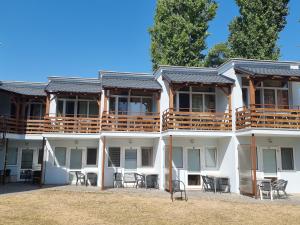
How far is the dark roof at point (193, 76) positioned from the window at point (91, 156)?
756cm

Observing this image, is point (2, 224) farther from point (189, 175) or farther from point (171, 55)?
point (171, 55)

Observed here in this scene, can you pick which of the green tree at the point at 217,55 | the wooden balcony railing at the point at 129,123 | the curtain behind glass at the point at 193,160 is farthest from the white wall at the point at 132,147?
the green tree at the point at 217,55

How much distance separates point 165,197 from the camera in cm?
1536

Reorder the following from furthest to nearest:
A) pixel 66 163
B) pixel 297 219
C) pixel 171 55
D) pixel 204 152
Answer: pixel 171 55, pixel 66 163, pixel 204 152, pixel 297 219

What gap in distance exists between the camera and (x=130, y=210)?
480 inches

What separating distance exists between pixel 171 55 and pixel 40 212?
25.3 meters

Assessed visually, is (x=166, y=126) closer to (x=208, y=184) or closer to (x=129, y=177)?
(x=208, y=184)

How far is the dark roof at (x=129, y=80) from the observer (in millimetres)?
19183

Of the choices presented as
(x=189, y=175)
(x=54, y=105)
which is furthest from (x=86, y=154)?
(x=189, y=175)

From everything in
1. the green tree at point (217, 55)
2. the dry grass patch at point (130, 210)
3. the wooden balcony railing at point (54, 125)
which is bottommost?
the dry grass patch at point (130, 210)

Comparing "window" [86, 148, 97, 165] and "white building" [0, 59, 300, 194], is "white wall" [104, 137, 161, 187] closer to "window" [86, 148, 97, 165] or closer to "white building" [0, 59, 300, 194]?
"white building" [0, 59, 300, 194]

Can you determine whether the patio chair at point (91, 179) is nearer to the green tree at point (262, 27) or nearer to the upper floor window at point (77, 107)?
the upper floor window at point (77, 107)

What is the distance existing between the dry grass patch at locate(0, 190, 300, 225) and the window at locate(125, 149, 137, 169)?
457cm

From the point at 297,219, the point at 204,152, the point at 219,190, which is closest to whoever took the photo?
the point at 297,219
